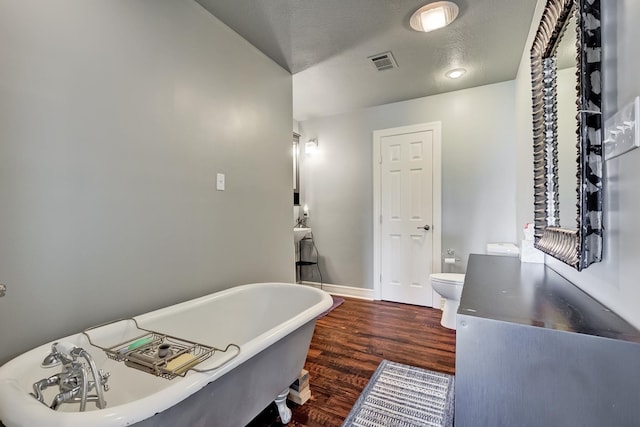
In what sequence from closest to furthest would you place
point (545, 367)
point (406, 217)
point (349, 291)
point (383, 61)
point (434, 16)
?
point (545, 367) → point (434, 16) → point (383, 61) → point (406, 217) → point (349, 291)

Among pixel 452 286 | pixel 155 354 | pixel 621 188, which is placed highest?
pixel 621 188

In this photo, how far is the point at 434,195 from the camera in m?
3.22

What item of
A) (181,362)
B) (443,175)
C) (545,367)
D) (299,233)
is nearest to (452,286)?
(443,175)

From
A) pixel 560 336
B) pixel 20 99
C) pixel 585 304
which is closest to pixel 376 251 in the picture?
pixel 585 304

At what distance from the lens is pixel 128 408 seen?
0.70 m

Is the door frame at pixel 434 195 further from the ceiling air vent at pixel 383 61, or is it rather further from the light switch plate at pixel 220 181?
the light switch plate at pixel 220 181

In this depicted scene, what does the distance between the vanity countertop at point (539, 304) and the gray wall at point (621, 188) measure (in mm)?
54

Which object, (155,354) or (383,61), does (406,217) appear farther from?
(155,354)

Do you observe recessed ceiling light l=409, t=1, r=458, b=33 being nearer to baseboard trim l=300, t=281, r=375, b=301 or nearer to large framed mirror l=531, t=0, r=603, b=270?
large framed mirror l=531, t=0, r=603, b=270

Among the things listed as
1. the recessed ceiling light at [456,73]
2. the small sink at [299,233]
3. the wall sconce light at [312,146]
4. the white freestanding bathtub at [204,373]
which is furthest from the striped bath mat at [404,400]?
the wall sconce light at [312,146]

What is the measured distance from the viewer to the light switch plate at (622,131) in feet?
2.23

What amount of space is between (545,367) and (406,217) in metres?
2.77

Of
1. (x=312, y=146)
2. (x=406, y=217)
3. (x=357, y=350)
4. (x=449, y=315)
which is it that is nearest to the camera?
(x=357, y=350)

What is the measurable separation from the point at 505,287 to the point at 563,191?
1.66 feet
